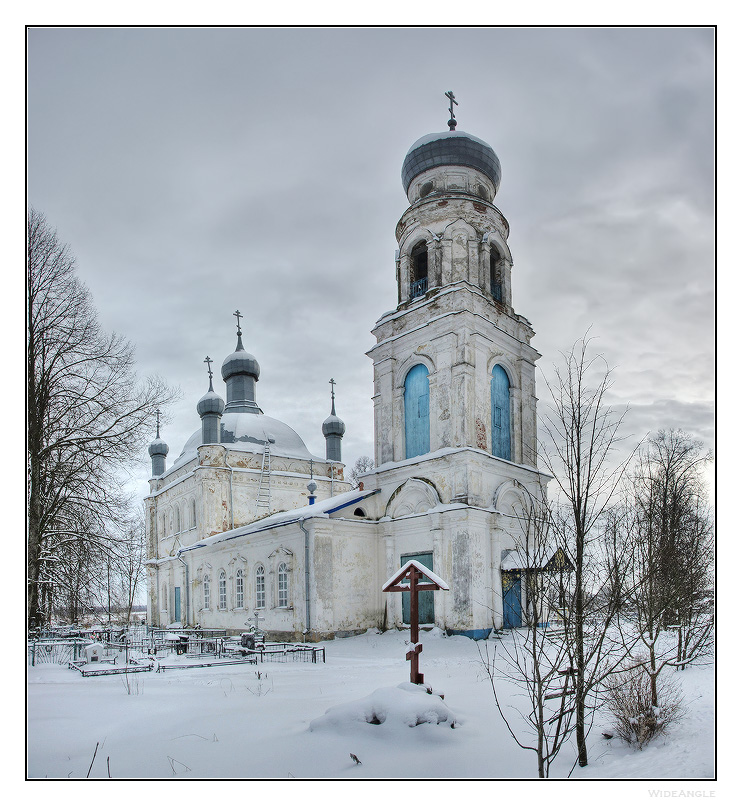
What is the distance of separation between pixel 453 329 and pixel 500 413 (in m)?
3.46

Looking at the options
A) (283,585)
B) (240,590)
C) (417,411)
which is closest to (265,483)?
(240,590)

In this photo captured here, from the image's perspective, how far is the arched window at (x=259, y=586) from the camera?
22.6 metres

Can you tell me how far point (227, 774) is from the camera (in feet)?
18.6

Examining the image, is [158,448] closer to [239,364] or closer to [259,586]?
[239,364]

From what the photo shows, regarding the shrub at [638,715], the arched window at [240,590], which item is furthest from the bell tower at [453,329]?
the shrub at [638,715]

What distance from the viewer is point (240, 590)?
79.6 ft

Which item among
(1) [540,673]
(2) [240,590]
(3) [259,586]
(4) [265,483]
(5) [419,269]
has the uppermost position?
(5) [419,269]

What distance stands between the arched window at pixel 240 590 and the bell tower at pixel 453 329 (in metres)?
7.13

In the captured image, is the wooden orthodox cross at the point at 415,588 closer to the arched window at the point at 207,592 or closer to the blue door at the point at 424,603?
the blue door at the point at 424,603

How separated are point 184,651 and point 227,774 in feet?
42.0

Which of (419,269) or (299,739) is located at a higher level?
(419,269)

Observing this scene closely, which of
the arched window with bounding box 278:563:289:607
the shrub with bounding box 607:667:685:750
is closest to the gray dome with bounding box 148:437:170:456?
the arched window with bounding box 278:563:289:607

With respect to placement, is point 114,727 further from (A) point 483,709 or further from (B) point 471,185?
(B) point 471,185

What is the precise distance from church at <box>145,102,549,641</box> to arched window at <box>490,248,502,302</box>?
52mm
